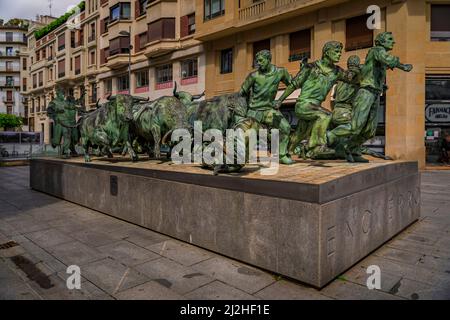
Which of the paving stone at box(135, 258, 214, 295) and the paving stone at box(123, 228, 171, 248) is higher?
the paving stone at box(123, 228, 171, 248)

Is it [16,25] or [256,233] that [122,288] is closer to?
[256,233]

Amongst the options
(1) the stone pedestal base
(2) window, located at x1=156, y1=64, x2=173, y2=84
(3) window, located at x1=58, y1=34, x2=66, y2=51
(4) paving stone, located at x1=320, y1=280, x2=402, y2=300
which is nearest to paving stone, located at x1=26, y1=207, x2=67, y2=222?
(1) the stone pedestal base

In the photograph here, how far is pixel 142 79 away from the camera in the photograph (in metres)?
28.9

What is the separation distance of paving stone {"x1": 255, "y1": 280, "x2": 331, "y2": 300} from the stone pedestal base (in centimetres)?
10

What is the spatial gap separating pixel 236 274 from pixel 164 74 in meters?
24.3

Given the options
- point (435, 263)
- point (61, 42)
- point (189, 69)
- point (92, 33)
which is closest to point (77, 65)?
point (92, 33)

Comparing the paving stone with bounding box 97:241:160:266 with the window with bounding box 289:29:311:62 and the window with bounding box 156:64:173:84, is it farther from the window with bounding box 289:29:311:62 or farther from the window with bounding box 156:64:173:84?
the window with bounding box 156:64:173:84

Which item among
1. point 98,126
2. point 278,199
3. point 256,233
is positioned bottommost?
point 256,233

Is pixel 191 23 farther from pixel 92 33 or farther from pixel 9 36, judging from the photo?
pixel 9 36

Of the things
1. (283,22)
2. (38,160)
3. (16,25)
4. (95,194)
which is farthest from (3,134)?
(16,25)

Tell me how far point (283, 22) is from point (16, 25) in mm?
66970

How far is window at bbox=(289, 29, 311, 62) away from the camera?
720 inches

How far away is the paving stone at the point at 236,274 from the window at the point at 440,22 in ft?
53.6

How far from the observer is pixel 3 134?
28.2 metres
